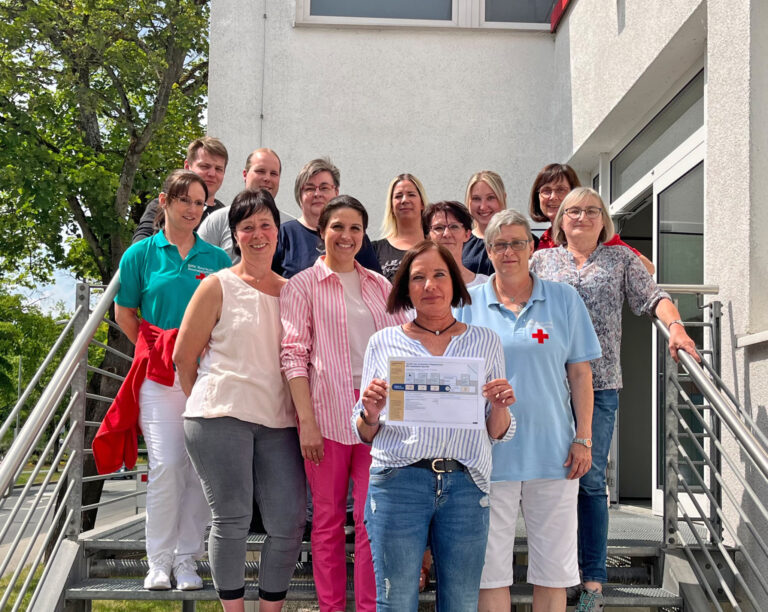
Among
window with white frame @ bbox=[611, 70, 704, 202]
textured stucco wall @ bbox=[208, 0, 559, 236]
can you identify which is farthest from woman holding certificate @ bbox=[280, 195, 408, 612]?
textured stucco wall @ bbox=[208, 0, 559, 236]

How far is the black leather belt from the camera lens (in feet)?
9.57

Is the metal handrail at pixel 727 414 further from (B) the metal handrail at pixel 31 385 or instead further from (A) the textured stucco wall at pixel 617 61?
(B) the metal handrail at pixel 31 385

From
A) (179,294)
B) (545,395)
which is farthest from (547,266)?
(179,294)

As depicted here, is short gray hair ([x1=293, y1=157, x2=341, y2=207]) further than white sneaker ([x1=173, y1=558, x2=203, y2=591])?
Yes

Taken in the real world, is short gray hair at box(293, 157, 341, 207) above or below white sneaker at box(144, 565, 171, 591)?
above

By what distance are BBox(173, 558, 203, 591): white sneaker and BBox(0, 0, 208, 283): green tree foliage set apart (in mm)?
8762

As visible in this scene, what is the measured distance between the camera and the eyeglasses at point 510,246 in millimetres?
3420

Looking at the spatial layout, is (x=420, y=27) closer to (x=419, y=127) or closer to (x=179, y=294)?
(x=419, y=127)

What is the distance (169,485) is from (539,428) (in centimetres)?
163

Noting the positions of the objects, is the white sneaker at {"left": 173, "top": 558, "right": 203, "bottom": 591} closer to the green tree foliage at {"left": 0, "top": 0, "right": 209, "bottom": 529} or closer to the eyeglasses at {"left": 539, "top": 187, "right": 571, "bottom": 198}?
the eyeglasses at {"left": 539, "top": 187, "right": 571, "bottom": 198}

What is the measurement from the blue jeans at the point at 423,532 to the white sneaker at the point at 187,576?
1.19 metres

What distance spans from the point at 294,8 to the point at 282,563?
20.5 ft

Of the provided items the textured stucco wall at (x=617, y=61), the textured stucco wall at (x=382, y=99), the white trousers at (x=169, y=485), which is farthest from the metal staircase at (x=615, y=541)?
the textured stucco wall at (x=382, y=99)

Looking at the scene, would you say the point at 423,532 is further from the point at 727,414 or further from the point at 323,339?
the point at 727,414
